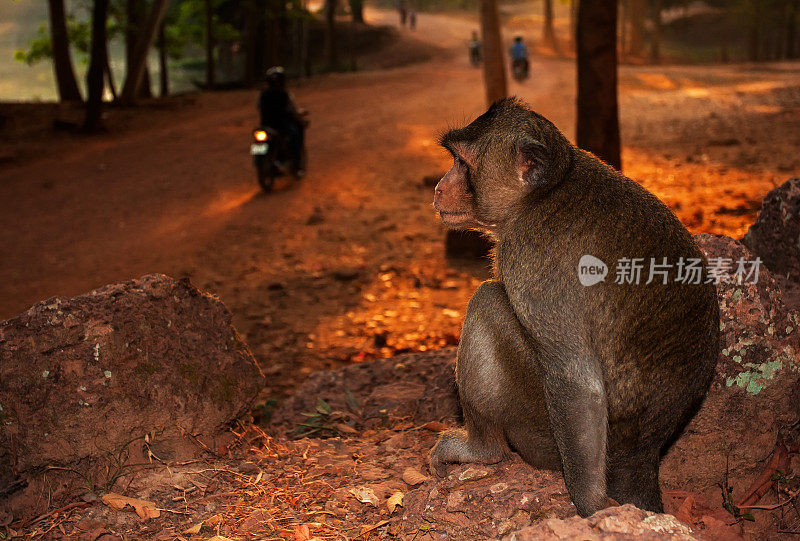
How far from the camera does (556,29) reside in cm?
5584

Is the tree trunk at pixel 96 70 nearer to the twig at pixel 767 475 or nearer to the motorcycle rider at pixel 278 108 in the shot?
the motorcycle rider at pixel 278 108

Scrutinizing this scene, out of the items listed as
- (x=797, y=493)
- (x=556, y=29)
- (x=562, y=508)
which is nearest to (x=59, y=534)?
(x=562, y=508)

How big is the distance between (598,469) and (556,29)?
57201mm

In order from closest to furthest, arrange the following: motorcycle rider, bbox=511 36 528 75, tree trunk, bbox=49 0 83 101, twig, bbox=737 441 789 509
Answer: twig, bbox=737 441 789 509 → tree trunk, bbox=49 0 83 101 → motorcycle rider, bbox=511 36 528 75

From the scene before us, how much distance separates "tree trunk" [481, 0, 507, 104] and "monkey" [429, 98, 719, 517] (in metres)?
10.4

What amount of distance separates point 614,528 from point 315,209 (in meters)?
9.82

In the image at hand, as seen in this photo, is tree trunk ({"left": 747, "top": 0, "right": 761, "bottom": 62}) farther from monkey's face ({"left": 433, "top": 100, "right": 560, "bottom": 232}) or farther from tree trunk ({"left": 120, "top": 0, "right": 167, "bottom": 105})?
monkey's face ({"left": 433, "top": 100, "right": 560, "bottom": 232})

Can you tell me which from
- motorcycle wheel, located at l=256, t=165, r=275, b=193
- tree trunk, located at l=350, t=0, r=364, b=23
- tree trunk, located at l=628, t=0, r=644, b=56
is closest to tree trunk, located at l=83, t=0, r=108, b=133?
motorcycle wheel, located at l=256, t=165, r=275, b=193

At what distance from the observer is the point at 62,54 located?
21797mm

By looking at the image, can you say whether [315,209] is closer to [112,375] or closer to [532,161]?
[112,375]

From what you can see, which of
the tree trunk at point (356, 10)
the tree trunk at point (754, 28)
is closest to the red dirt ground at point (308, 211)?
the tree trunk at point (754, 28)

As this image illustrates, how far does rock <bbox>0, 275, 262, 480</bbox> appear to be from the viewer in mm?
3953

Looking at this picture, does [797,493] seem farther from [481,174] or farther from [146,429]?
[146,429]

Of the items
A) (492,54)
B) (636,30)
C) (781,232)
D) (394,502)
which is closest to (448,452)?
(394,502)
